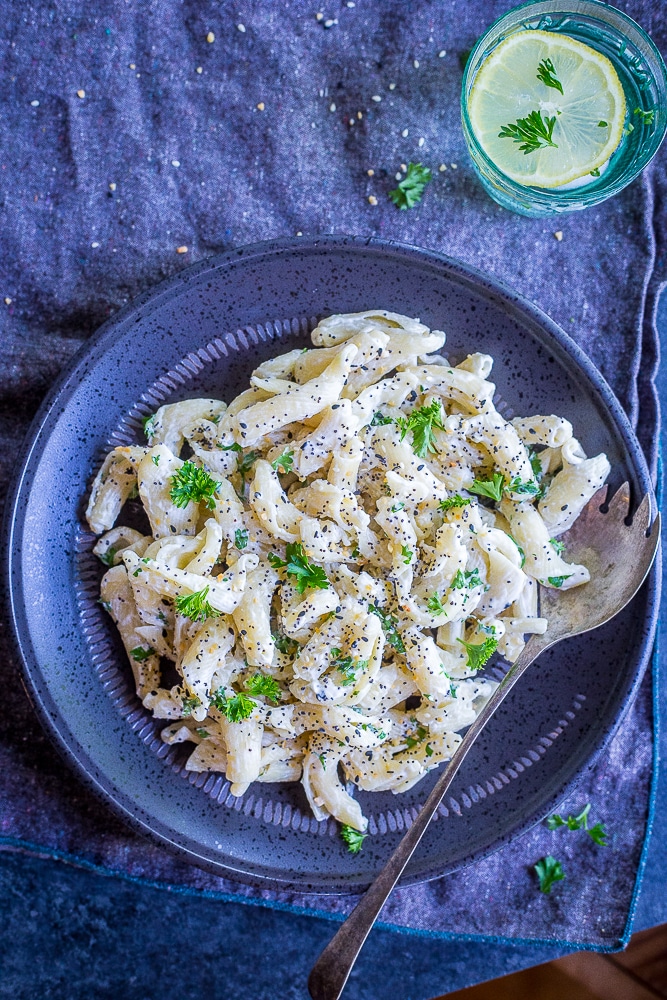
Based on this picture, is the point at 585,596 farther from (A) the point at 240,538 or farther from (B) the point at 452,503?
(A) the point at 240,538

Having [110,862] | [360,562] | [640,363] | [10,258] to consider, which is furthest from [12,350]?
[640,363]

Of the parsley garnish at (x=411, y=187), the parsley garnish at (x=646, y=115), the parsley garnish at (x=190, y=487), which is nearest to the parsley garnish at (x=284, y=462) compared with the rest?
the parsley garnish at (x=190, y=487)

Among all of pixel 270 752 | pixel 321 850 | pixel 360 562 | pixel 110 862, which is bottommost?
pixel 110 862

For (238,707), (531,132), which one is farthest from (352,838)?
(531,132)

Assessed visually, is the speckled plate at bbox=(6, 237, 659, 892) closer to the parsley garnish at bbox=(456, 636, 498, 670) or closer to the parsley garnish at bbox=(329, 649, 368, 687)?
the parsley garnish at bbox=(456, 636, 498, 670)

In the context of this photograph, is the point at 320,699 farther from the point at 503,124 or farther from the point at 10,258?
the point at 503,124

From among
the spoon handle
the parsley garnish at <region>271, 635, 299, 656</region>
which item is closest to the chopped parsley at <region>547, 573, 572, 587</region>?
the spoon handle
